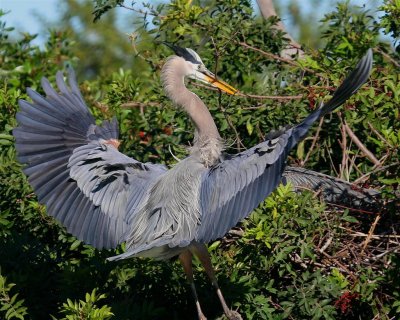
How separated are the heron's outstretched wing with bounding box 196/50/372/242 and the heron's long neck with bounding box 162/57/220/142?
42 centimetres

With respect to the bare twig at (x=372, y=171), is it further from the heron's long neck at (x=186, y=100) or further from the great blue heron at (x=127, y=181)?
the heron's long neck at (x=186, y=100)

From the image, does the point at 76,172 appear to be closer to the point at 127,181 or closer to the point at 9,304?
the point at 127,181

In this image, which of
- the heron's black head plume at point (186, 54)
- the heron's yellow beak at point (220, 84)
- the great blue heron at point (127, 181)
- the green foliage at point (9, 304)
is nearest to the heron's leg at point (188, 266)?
the great blue heron at point (127, 181)

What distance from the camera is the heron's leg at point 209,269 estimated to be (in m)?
5.93

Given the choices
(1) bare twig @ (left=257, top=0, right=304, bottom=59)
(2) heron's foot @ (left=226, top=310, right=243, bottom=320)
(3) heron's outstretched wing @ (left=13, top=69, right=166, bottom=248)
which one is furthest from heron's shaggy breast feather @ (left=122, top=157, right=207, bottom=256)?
(1) bare twig @ (left=257, top=0, right=304, bottom=59)

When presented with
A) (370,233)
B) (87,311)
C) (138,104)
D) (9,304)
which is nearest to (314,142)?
(370,233)

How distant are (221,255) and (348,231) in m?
0.83

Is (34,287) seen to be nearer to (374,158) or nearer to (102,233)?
(102,233)

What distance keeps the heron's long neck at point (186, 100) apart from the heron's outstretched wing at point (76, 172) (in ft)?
1.37

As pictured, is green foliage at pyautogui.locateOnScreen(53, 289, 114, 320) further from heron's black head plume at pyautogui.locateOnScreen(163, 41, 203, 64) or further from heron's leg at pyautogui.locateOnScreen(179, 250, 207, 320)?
heron's black head plume at pyautogui.locateOnScreen(163, 41, 203, 64)

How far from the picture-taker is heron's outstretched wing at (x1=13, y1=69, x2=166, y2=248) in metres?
6.07

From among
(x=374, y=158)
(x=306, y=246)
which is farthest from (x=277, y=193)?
(x=374, y=158)

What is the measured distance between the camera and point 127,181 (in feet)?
20.5

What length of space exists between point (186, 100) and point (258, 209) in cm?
90
